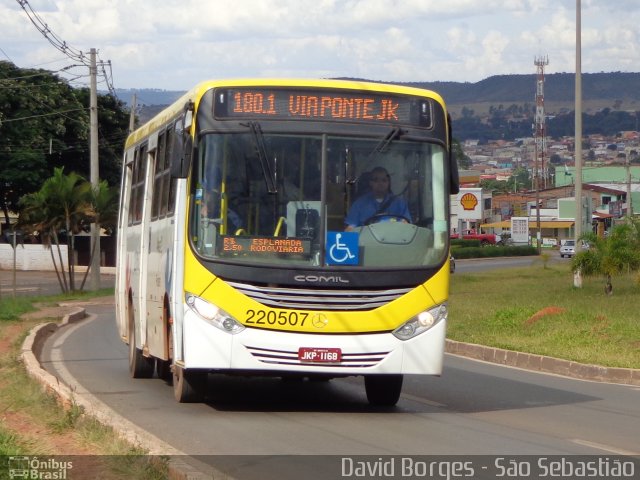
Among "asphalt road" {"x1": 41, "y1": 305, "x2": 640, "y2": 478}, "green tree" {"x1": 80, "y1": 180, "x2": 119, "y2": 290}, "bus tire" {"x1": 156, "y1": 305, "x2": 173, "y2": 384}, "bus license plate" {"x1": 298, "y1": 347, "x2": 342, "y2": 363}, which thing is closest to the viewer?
"asphalt road" {"x1": 41, "y1": 305, "x2": 640, "y2": 478}

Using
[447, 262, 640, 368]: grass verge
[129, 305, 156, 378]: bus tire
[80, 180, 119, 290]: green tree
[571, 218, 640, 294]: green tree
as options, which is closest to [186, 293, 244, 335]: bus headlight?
[129, 305, 156, 378]: bus tire

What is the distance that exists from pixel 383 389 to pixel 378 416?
0.84 metres

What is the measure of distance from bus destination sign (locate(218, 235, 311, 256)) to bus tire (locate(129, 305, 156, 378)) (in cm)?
448

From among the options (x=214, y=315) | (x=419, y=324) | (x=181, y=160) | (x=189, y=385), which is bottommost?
(x=189, y=385)

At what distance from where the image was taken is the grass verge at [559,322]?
59.8 ft

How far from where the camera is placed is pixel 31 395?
1188 cm

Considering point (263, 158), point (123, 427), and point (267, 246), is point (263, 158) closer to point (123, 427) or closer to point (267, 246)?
point (267, 246)

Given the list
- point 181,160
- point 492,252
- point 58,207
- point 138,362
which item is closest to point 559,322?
point 138,362

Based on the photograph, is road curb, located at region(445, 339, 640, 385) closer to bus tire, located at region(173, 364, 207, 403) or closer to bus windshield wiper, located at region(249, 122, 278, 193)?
bus tire, located at region(173, 364, 207, 403)

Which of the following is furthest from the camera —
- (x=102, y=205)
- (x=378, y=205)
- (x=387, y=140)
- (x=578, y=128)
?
(x=102, y=205)

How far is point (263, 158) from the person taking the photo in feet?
36.4

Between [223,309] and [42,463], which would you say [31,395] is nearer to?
[223,309]

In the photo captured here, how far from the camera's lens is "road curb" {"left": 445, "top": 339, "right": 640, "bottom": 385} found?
15.5 metres

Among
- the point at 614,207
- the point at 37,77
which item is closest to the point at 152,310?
the point at 37,77
